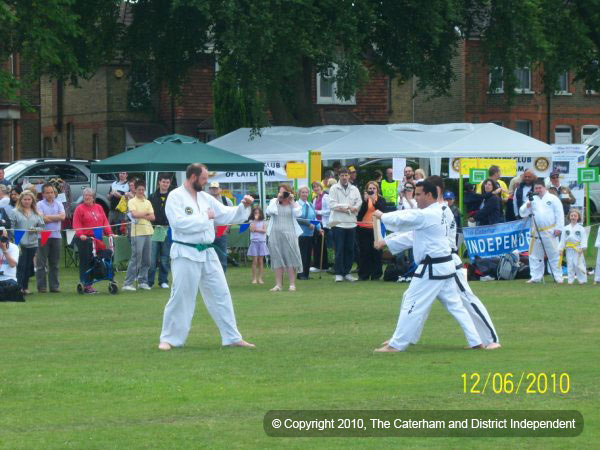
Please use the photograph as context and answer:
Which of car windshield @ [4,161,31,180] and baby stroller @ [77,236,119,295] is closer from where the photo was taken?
baby stroller @ [77,236,119,295]

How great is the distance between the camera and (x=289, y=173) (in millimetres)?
29797

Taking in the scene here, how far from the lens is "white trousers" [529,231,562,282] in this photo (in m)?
22.5

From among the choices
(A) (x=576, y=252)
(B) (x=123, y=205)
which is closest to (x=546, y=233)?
(A) (x=576, y=252)

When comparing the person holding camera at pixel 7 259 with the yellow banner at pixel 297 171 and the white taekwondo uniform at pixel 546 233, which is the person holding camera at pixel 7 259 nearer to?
the white taekwondo uniform at pixel 546 233

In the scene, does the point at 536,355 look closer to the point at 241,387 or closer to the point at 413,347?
the point at 413,347

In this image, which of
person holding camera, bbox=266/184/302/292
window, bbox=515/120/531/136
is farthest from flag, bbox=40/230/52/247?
window, bbox=515/120/531/136

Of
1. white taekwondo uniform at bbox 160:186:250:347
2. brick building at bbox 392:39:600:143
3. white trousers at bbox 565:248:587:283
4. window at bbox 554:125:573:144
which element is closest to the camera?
white taekwondo uniform at bbox 160:186:250:347

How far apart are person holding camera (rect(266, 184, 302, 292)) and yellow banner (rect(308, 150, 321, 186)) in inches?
289

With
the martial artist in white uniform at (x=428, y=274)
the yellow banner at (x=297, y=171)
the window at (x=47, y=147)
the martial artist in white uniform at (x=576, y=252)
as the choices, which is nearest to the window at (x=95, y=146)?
the window at (x=47, y=147)

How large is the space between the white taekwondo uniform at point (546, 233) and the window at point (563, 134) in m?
37.3

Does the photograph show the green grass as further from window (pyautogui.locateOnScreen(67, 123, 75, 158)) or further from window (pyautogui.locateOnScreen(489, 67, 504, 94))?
window (pyautogui.locateOnScreen(67, 123, 75, 158))

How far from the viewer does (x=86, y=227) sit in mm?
22297

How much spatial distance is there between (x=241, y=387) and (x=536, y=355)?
332 cm

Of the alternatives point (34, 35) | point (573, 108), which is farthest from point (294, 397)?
point (573, 108)
